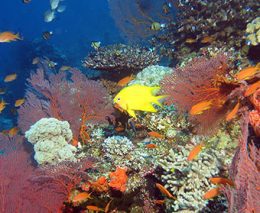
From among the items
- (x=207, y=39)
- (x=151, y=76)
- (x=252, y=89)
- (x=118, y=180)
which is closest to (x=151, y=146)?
(x=118, y=180)

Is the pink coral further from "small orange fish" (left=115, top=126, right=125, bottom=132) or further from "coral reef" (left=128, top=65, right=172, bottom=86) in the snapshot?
"coral reef" (left=128, top=65, right=172, bottom=86)

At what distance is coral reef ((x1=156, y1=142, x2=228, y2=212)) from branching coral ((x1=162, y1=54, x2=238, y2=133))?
49 centimetres

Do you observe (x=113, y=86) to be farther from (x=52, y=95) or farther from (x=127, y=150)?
(x=127, y=150)

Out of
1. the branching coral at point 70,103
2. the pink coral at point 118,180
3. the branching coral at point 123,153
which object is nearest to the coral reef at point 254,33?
the branching coral at point 70,103

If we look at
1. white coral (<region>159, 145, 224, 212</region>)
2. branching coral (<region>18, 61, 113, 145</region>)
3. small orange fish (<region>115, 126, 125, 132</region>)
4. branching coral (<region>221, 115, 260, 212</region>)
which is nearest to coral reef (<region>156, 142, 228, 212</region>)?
white coral (<region>159, 145, 224, 212</region>)

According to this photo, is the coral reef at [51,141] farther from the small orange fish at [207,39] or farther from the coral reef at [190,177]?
the small orange fish at [207,39]

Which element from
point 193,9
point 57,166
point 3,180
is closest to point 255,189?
point 57,166

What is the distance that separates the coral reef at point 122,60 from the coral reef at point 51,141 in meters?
3.13

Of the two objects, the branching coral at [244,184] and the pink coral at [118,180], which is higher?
the pink coral at [118,180]

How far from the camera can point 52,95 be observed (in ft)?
17.8

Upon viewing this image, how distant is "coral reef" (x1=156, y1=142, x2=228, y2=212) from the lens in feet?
10.3

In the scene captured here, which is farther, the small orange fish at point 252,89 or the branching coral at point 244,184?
the small orange fish at point 252,89

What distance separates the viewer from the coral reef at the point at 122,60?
24.6 ft

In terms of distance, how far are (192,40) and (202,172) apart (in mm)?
4993
